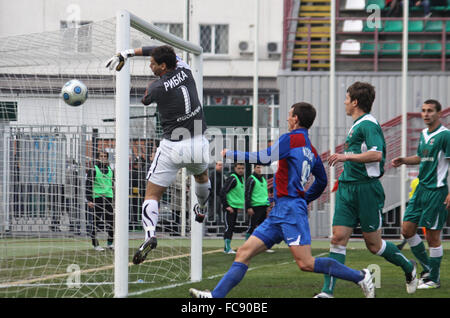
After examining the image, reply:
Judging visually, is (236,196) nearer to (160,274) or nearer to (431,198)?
Result: (160,274)

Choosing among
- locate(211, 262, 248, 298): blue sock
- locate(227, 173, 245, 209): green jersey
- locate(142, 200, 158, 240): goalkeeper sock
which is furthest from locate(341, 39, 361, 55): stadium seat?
locate(211, 262, 248, 298): blue sock

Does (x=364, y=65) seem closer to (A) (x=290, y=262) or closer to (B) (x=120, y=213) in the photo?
(A) (x=290, y=262)

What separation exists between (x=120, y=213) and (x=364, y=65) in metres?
15.4

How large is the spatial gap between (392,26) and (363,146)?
1618 centimetres

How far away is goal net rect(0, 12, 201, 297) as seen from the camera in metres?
7.88

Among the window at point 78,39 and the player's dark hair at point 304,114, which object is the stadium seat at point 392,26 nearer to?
the window at point 78,39

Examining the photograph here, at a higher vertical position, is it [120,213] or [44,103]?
[44,103]

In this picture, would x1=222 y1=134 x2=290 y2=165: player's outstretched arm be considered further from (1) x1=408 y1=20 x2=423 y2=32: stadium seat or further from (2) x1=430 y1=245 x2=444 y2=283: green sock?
(1) x1=408 y1=20 x2=423 y2=32: stadium seat

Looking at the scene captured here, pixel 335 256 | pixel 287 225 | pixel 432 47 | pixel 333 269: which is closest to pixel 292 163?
pixel 287 225

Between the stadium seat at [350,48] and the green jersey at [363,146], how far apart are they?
47.2ft

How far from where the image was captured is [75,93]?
316 inches

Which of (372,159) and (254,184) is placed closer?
(372,159)

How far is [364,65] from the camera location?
2139cm
